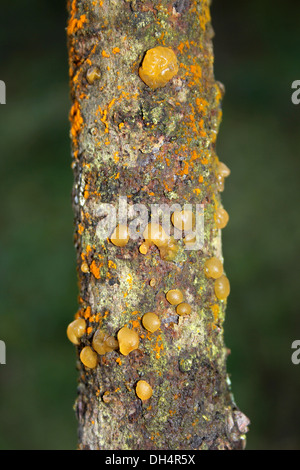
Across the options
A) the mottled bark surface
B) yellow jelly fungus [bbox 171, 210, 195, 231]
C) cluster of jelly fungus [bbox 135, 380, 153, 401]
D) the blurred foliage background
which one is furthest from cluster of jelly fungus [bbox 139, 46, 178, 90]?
the blurred foliage background

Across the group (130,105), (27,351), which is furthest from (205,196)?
(27,351)

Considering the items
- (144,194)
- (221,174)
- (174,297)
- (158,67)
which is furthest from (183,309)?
(158,67)

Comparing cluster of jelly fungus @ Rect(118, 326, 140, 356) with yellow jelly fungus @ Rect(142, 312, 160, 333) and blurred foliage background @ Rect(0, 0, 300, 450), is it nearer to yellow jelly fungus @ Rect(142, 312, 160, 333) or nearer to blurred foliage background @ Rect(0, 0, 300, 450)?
yellow jelly fungus @ Rect(142, 312, 160, 333)

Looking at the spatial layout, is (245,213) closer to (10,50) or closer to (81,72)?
(81,72)

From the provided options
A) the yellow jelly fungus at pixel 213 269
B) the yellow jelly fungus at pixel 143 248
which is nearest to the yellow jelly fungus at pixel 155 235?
the yellow jelly fungus at pixel 143 248

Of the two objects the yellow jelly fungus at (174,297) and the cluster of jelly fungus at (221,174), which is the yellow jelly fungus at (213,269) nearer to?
the yellow jelly fungus at (174,297)
